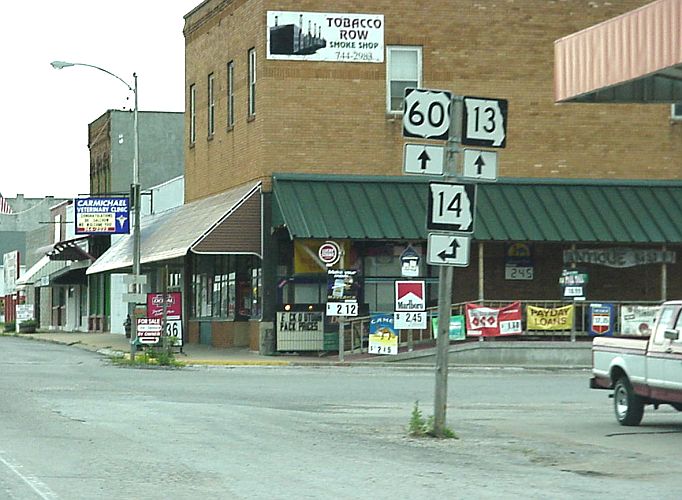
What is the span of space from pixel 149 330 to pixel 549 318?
1119 cm

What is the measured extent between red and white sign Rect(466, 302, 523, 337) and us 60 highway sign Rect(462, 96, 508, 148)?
1842 centimetres

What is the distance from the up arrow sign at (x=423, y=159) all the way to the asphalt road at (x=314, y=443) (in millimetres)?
3331

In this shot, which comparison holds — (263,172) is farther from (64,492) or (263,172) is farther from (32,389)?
(64,492)

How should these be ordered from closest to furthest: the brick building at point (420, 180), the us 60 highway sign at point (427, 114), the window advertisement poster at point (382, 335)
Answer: the us 60 highway sign at point (427, 114) → the window advertisement poster at point (382, 335) → the brick building at point (420, 180)

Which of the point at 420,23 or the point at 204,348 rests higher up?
the point at 420,23

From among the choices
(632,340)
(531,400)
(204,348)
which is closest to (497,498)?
(632,340)

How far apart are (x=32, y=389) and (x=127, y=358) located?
13.1 metres

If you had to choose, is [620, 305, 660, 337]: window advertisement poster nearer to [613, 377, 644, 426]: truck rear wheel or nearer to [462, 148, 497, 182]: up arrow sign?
[613, 377, 644, 426]: truck rear wheel

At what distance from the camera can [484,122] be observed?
16.3 metres

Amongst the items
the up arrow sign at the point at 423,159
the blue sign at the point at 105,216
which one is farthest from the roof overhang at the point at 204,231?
the up arrow sign at the point at 423,159

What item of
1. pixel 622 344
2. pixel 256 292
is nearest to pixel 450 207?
pixel 622 344

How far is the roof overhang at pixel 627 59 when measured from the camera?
16891mm

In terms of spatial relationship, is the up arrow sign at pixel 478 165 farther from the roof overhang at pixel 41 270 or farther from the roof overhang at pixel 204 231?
the roof overhang at pixel 41 270

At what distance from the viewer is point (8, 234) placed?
112875 millimetres
